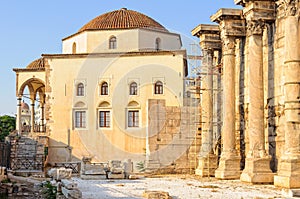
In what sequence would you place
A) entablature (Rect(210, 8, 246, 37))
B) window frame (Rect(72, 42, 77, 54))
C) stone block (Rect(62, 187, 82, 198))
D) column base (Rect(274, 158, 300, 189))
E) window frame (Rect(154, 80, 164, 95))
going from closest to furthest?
stone block (Rect(62, 187, 82, 198)), column base (Rect(274, 158, 300, 189)), entablature (Rect(210, 8, 246, 37)), window frame (Rect(154, 80, 164, 95)), window frame (Rect(72, 42, 77, 54))

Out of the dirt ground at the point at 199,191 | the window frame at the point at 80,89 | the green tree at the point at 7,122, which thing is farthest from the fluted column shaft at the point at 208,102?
the green tree at the point at 7,122

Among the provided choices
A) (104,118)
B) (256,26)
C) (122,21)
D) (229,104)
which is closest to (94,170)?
(229,104)

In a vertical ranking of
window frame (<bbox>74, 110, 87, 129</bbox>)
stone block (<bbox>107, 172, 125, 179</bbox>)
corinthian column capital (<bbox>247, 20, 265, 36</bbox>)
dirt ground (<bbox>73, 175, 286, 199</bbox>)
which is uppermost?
corinthian column capital (<bbox>247, 20, 265, 36</bbox>)

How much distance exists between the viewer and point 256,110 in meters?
Answer: 15.2

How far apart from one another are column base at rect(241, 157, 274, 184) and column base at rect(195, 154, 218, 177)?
3.73m

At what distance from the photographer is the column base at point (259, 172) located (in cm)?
1457

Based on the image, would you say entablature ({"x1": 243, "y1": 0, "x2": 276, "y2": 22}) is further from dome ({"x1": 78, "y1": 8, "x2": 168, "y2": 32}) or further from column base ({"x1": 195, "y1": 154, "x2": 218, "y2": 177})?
dome ({"x1": 78, "y1": 8, "x2": 168, "y2": 32})

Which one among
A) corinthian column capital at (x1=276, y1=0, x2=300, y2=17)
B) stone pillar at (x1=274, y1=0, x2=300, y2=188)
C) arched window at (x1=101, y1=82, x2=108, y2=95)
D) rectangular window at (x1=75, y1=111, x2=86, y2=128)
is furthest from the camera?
arched window at (x1=101, y1=82, x2=108, y2=95)

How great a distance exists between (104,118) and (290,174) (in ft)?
77.6

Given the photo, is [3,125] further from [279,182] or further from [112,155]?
[279,182]

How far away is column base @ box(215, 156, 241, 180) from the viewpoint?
16656 mm

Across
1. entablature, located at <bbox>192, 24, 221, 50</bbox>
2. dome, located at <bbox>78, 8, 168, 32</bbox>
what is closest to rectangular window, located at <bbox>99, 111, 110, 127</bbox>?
dome, located at <bbox>78, 8, 168, 32</bbox>

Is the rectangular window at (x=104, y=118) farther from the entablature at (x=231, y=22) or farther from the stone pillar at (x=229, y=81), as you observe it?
the entablature at (x=231, y=22)

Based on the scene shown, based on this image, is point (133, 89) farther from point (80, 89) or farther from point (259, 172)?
point (259, 172)
